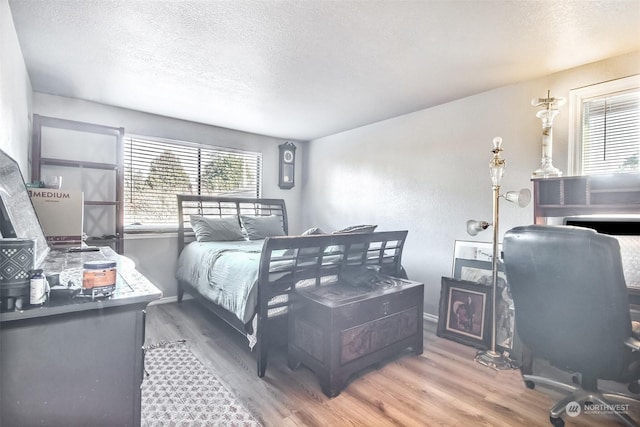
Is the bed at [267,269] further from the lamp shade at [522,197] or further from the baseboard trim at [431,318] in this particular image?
the lamp shade at [522,197]

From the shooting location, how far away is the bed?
218cm

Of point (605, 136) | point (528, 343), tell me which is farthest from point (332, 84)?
point (528, 343)

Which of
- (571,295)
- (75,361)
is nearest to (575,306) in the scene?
(571,295)

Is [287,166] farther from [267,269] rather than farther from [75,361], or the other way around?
[75,361]

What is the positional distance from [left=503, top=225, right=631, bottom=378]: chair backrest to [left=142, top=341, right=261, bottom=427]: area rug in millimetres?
1653

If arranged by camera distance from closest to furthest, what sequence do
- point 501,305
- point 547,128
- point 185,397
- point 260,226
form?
point 185,397 < point 547,128 < point 501,305 < point 260,226

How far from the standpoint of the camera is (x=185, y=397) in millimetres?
1939

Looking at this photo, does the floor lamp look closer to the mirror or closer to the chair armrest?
the chair armrest

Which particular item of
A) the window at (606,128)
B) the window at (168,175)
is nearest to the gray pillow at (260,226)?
the window at (168,175)

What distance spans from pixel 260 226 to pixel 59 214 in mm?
2226

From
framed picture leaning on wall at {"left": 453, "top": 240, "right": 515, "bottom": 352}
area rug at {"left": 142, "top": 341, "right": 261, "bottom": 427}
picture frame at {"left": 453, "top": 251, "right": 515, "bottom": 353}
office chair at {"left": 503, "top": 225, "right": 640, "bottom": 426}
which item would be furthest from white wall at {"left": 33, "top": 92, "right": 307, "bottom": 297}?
office chair at {"left": 503, "top": 225, "right": 640, "bottom": 426}

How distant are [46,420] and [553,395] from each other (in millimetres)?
2631

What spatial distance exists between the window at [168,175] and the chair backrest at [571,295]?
12.1 ft

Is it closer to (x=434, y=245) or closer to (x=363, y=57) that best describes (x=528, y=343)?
(x=434, y=245)
